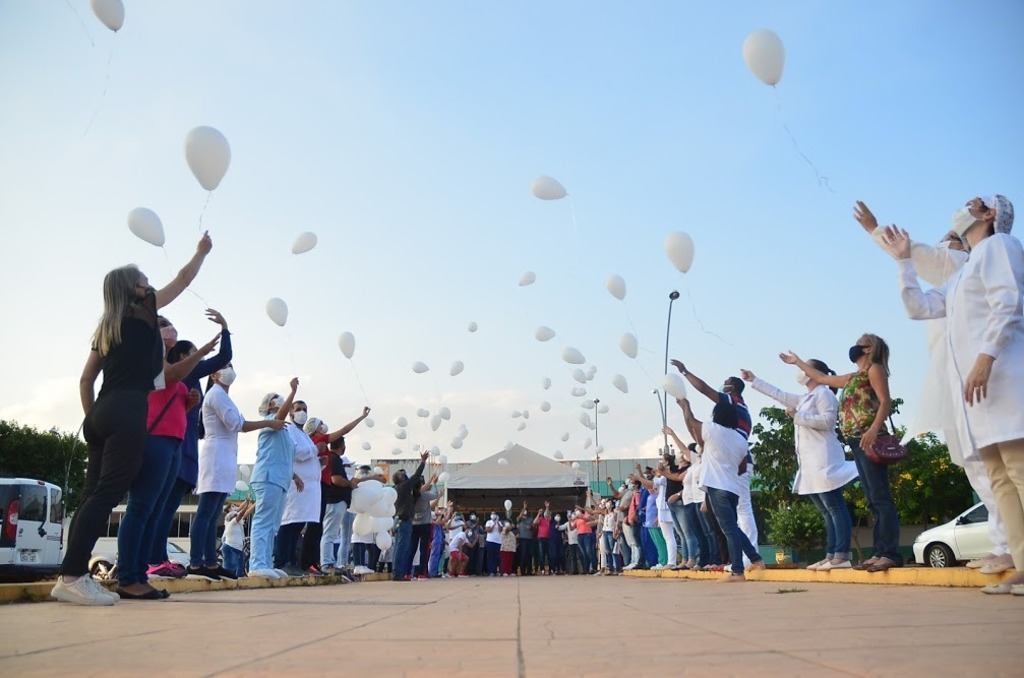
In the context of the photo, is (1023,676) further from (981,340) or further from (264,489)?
(264,489)

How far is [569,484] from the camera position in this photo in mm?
25109

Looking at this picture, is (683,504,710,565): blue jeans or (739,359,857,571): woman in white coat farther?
(683,504,710,565): blue jeans

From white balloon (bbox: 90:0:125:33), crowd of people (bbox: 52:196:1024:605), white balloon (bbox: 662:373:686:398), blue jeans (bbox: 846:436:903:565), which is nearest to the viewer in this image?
crowd of people (bbox: 52:196:1024:605)

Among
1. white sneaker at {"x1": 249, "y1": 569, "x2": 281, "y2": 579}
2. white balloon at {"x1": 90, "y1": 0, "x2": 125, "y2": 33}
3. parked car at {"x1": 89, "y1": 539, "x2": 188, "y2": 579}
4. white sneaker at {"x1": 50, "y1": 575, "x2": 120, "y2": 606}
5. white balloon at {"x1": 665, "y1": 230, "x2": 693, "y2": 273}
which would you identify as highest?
white balloon at {"x1": 90, "y1": 0, "x2": 125, "y2": 33}

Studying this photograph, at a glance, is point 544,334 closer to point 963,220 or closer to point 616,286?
point 616,286

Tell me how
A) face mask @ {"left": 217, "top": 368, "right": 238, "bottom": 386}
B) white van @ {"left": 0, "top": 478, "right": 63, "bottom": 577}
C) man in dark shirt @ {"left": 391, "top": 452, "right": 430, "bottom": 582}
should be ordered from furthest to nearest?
white van @ {"left": 0, "top": 478, "right": 63, "bottom": 577} < man in dark shirt @ {"left": 391, "top": 452, "right": 430, "bottom": 582} < face mask @ {"left": 217, "top": 368, "right": 238, "bottom": 386}

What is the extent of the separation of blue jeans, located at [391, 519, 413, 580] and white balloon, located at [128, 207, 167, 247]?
661 centimetres

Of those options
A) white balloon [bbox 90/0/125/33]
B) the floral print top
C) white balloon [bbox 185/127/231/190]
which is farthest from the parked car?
the floral print top

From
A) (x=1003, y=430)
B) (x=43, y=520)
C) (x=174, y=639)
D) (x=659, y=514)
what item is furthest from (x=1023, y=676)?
(x=43, y=520)

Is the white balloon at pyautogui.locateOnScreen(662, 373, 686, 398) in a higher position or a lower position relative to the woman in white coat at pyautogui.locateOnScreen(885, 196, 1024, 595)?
higher

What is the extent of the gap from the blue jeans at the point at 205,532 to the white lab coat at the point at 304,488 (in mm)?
1961

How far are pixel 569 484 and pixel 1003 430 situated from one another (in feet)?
71.2

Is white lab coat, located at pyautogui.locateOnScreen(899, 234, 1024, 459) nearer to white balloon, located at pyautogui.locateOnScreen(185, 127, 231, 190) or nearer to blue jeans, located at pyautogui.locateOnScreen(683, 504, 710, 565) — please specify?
white balloon, located at pyautogui.locateOnScreen(185, 127, 231, 190)

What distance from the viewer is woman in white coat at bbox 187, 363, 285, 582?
6.47m
